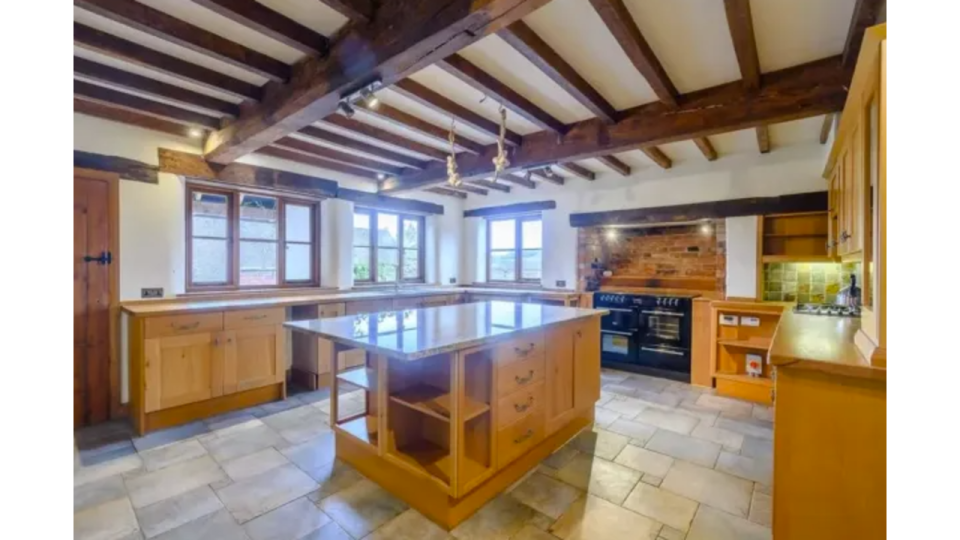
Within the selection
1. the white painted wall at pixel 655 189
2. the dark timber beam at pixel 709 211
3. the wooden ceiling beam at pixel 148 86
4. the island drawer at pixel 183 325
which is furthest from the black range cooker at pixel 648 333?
the wooden ceiling beam at pixel 148 86

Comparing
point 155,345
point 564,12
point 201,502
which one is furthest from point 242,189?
point 564,12

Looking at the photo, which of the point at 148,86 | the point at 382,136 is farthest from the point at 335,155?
the point at 148,86

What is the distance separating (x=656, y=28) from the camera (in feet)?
7.14

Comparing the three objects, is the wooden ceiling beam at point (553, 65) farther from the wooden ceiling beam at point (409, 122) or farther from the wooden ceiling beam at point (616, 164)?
the wooden ceiling beam at point (616, 164)

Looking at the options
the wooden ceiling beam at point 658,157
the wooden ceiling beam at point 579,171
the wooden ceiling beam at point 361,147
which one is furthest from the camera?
the wooden ceiling beam at point 579,171

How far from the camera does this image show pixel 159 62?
2.36 meters

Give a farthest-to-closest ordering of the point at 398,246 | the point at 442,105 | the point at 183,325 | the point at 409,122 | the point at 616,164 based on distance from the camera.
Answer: the point at 398,246, the point at 616,164, the point at 409,122, the point at 183,325, the point at 442,105

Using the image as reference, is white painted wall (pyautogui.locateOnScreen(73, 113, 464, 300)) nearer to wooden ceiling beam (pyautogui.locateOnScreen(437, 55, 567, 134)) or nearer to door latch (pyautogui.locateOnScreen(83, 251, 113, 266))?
door latch (pyautogui.locateOnScreen(83, 251, 113, 266))

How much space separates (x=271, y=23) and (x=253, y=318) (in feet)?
7.88

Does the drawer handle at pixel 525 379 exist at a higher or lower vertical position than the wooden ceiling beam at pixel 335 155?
lower

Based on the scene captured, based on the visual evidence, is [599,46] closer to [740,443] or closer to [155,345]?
[740,443]

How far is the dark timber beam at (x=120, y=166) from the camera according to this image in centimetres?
317

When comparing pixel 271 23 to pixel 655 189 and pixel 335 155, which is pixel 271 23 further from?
pixel 655 189

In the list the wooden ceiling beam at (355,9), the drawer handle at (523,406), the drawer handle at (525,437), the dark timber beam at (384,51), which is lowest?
the drawer handle at (525,437)
